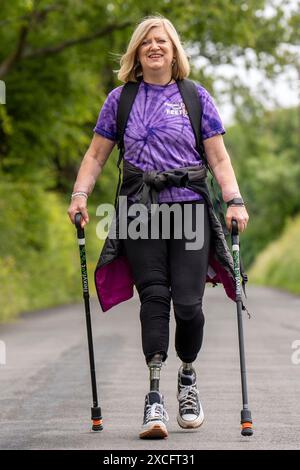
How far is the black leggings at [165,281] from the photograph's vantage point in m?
6.38

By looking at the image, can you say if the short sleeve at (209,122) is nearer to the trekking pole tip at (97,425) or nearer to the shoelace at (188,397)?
the shoelace at (188,397)

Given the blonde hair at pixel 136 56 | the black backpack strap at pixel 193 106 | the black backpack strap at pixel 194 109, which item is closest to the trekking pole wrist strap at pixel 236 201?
the black backpack strap at pixel 194 109

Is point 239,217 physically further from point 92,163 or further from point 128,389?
point 128,389

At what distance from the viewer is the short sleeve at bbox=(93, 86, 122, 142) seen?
663cm

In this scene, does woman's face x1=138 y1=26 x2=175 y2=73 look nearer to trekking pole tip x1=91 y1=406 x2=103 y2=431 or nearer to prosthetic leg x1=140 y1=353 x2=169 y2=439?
prosthetic leg x1=140 y1=353 x2=169 y2=439

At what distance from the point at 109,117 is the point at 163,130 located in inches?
14.0

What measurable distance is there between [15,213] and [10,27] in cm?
369

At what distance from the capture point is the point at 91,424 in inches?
266

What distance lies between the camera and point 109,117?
21.8 ft

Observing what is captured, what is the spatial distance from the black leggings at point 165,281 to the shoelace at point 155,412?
27cm

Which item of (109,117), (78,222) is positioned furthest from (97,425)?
(109,117)

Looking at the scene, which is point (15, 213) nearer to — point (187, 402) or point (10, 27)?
point (10, 27)

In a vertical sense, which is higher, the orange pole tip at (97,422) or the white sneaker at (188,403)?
the white sneaker at (188,403)
